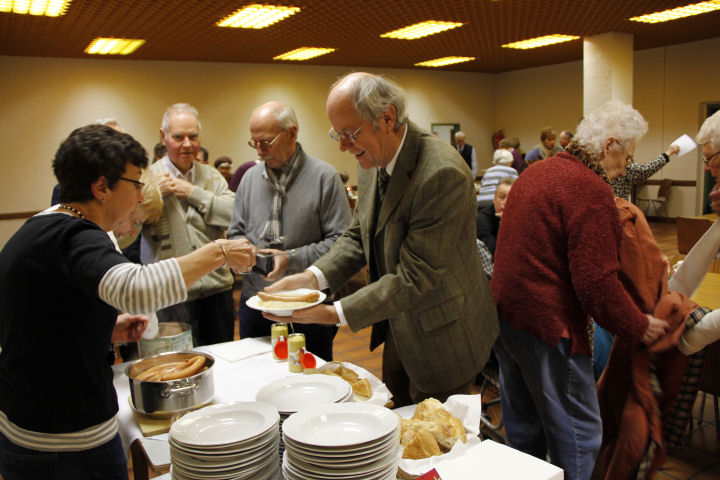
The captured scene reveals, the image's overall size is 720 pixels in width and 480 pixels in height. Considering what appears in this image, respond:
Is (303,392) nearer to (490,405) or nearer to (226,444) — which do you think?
(226,444)

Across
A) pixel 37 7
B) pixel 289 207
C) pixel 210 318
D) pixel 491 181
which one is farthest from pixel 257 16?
pixel 210 318

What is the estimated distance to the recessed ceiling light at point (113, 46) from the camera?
24.4ft

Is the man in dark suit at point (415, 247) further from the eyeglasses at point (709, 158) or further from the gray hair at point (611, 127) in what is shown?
the eyeglasses at point (709, 158)

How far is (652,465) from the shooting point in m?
1.87

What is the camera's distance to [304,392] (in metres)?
1.44

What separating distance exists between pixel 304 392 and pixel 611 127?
142 cm

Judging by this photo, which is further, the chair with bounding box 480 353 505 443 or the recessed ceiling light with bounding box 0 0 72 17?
the recessed ceiling light with bounding box 0 0 72 17

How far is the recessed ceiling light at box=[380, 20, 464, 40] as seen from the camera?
24.3 ft

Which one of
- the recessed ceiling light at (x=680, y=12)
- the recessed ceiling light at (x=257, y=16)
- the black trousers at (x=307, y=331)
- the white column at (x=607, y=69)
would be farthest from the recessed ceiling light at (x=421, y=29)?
the black trousers at (x=307, y=331)

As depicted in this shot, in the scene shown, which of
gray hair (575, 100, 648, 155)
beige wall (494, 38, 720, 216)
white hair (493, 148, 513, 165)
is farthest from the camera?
beige wall (494, 38, 720, 216)

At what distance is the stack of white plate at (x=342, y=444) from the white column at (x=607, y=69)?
7.92m

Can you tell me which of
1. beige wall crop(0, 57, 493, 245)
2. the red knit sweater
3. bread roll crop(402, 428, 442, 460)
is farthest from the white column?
bread roll crop(402, 428, 442, 460)

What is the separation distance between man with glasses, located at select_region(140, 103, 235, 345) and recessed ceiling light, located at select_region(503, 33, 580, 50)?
734 cm

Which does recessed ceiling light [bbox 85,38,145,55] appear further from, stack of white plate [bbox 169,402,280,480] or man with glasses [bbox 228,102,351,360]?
stack of white plate [bbox 169,402,280,480]
